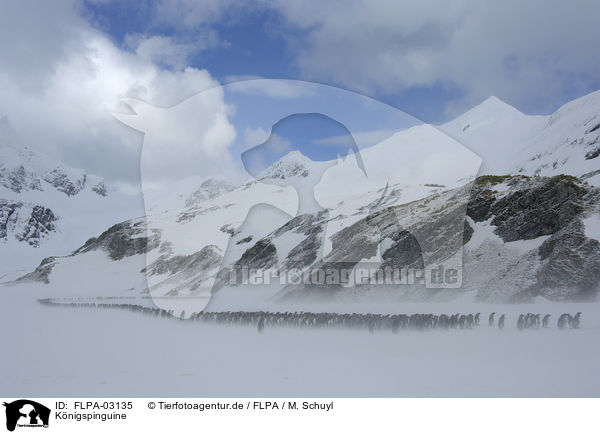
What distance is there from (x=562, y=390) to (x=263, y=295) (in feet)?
157

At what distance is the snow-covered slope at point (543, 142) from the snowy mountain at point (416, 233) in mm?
568

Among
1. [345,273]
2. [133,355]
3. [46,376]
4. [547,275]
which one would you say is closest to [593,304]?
[547,275]

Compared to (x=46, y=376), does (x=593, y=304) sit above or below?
above

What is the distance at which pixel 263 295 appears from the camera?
194ft

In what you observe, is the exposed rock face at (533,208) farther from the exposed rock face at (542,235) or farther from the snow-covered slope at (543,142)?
the snow-covered slope at (543,142)

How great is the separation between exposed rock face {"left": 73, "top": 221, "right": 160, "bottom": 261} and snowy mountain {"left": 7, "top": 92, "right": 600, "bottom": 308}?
1.63ft

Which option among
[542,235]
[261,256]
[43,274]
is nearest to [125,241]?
[43,274]

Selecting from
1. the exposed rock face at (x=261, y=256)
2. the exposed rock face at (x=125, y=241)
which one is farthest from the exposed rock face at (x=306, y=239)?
the exposed rock face at (x=125, y=241)

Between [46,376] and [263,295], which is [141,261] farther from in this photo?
[46,376]

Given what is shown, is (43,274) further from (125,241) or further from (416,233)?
(416,233)
